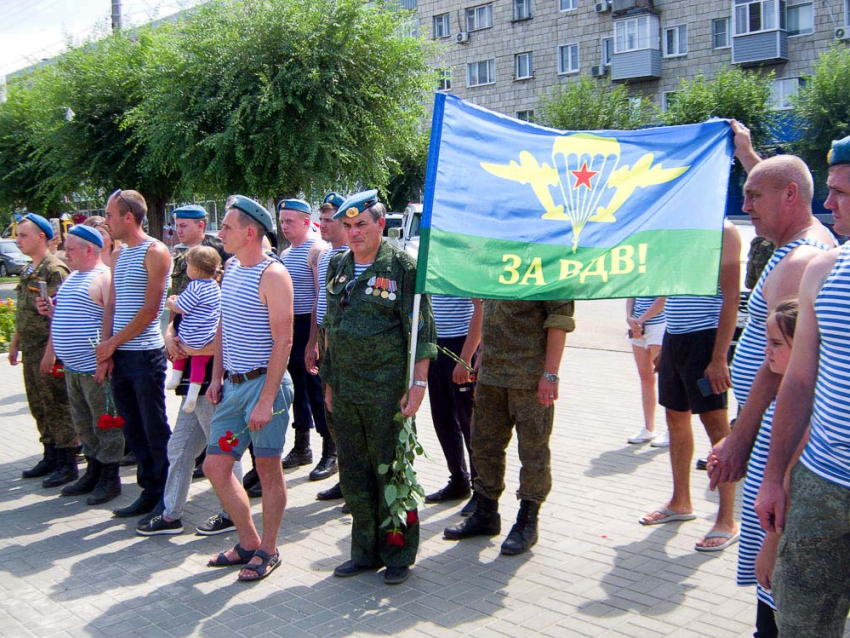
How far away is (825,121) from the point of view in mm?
30953

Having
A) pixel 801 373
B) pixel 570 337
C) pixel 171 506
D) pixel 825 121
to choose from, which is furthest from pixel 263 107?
pixel 825 121

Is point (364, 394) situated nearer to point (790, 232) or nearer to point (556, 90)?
point (790, 232)

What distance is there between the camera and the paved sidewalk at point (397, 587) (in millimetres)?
4109

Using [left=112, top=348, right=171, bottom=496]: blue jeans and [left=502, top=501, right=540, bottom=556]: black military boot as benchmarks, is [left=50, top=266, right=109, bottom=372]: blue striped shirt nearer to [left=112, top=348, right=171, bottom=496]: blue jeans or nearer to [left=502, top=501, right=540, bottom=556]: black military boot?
[left=112, top=348, right=171, bottom=496]: blue jeans

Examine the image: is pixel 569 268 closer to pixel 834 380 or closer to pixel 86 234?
pixel 834 380

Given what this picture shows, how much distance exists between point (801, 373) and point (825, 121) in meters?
32.1

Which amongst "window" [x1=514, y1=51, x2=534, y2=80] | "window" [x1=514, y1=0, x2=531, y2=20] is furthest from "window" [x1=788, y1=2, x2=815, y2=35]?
"window" [x1=514, y1=0, x2=531, y2=20]

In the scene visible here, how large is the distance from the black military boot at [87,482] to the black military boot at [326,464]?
169 centimetres

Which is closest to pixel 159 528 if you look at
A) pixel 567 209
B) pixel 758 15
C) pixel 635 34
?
pixel 567 209

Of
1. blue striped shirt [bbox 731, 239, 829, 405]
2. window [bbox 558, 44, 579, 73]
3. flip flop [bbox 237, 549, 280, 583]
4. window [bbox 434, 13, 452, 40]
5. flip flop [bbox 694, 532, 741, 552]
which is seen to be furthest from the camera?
window [bbox 434, 13, 452, 40]

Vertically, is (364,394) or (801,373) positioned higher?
(801,373)

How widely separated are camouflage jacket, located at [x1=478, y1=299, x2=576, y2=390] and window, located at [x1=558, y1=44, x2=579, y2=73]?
38.7 m

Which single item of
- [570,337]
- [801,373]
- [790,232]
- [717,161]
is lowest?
[570,337]

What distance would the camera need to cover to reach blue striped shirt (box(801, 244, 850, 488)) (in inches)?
96.9
